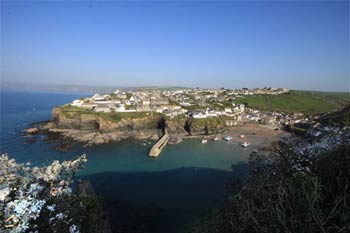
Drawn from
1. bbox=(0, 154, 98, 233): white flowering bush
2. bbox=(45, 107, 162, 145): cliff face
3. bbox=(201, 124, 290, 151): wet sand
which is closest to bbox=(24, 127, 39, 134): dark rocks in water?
bbox=(45, 107, 162, 145): cliff face

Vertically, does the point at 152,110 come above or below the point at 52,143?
above

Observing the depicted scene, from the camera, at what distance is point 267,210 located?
8.84 ft

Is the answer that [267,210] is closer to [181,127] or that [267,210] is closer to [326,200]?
[326,200]

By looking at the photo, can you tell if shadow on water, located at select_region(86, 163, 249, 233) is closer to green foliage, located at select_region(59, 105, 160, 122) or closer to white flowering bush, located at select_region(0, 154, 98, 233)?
white flowering bush, located at select_region(0, 154, 98, 233)

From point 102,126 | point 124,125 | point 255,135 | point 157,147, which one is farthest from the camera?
point 124,125

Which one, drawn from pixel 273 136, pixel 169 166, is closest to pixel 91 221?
pixel 169 166

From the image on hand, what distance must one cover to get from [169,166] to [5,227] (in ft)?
67.6

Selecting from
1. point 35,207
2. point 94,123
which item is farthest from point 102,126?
point 35,207

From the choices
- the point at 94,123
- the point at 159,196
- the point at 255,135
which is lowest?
the point at 159,196

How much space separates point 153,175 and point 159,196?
4.10 meters

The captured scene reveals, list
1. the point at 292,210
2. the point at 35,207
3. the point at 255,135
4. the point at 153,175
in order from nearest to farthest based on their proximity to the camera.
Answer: the point at 35,207 < the point at 292,210 < the point at 153,175 < the point at 255,135

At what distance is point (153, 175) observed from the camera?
2008cm

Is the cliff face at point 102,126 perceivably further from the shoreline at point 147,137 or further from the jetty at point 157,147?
the jetty at point 157,147

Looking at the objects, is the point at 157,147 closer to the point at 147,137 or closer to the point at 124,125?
the point at 147,137
